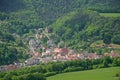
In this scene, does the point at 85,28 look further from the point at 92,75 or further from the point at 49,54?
the point at 92,75

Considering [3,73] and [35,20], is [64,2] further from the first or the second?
[3,73]

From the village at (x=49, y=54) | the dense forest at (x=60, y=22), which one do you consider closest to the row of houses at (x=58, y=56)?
the village at (x=49, y=54)

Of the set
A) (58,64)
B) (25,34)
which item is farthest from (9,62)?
(25,34)

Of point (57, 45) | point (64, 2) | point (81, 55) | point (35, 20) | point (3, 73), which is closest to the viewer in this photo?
point (3, 73)

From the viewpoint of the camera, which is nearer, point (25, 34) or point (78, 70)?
point (78, 70)

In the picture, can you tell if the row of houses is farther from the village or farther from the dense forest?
the dense forest

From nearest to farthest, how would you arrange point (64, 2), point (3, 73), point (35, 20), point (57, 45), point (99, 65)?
point (3, 73) → point (99, 65) → point (57, 45) → point (35, 20) → point (64, 2)

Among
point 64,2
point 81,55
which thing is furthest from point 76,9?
point 81,55

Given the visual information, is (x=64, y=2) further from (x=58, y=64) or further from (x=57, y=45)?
(x=58, y=64)
